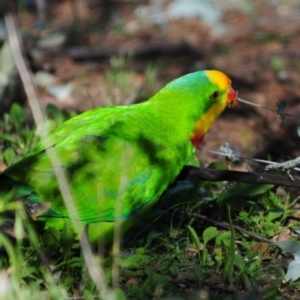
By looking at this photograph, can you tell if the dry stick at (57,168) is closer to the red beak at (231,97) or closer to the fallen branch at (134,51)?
the red beak at (231,97)

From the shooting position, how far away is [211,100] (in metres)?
3.64

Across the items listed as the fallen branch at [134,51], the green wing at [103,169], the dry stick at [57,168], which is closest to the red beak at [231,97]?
the green wing at [103,169]

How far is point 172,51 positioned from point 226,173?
2.57 m

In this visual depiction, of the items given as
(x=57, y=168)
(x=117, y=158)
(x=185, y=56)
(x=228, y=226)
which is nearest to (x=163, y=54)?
(x=185, y=56)

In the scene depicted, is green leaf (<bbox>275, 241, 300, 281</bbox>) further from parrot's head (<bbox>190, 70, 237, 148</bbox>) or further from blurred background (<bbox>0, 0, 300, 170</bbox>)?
blurred background (<bbox>0, 0, 300, 170</bbox>)

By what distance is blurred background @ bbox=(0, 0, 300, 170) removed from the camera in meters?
5.11

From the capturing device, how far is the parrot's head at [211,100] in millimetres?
3615

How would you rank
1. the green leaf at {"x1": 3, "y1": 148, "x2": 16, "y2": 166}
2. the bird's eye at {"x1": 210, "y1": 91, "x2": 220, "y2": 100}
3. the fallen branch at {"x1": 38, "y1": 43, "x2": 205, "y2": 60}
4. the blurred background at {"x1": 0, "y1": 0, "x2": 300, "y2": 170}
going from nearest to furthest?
the bird's eye at {"x1": 210, "y1": 91, "x2": 220, "y2": 100} → the green leaf at {"x1": 3, "y1": 148, "x2": 16, "y2": 166} → the blurred background at {"x1": 0, "y1": 0, "x2": 300, "y2": 170} → the fallen branch at {"x1": 38, "y1": 43, "x2": 205, "y2": 60}

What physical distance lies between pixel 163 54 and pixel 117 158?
2.73 m

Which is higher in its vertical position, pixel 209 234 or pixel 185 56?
pixel 209 234

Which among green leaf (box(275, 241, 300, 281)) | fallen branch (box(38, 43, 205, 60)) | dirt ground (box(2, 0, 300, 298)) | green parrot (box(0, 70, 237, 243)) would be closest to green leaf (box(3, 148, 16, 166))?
green parrot (box(0, 70, 237, 243))

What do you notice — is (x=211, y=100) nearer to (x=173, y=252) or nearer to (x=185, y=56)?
(x=173, y=252)

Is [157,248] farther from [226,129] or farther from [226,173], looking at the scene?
[226,129]

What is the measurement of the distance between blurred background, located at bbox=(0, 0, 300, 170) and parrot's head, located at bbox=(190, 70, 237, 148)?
82 cm
